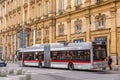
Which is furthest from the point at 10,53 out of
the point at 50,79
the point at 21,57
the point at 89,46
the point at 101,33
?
the point at 50,79

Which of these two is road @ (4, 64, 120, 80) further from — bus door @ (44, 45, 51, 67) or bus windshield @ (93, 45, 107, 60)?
bus door @ (44, 45, 51, 67)

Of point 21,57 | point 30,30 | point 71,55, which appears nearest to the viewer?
point 71,55

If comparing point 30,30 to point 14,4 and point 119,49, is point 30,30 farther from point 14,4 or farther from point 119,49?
point 119,49

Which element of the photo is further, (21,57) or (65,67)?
(21,57)

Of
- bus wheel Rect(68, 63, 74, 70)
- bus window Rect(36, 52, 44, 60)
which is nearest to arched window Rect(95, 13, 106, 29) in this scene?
bus window Rect(36, 52, 44, 60)

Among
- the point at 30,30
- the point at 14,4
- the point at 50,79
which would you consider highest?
the point at 14,4

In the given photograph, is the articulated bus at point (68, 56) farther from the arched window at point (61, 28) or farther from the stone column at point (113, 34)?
the arched window at point (61, 28)

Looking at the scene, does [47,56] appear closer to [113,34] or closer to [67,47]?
[67,47]

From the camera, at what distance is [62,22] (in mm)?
51938

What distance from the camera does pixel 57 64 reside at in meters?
37.6

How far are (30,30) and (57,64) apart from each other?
27.7 metres

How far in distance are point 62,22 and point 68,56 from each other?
663 inches

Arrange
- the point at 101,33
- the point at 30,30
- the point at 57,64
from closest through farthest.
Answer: the point at 57,64 → the point at 101,33 → the point at 30,30

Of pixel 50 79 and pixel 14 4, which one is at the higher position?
pixel 14 4
